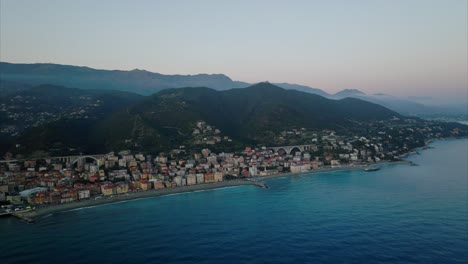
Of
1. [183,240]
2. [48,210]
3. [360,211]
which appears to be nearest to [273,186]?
[360,211]

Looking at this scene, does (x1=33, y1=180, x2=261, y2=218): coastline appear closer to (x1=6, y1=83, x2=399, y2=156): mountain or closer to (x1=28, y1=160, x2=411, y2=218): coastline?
(x1=28, y1=160, x2=411, y2=218): coastline

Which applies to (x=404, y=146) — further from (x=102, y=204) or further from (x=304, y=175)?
(x=102, y=204)

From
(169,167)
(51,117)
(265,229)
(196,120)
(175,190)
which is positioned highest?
(196,120)

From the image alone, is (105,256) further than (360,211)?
No

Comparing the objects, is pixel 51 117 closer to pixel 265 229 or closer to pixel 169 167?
pixel 169 167

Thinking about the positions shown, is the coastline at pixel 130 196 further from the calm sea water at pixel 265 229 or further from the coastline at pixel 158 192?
the calm sea water at pixel 265 229

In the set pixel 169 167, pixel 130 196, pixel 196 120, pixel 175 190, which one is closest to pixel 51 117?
pixel 196 120

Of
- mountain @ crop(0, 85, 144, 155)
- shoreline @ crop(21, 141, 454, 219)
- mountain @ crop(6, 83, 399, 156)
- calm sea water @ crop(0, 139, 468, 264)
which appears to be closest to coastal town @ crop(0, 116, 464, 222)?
shoreline @ crop(21, 141, 454, 219)
